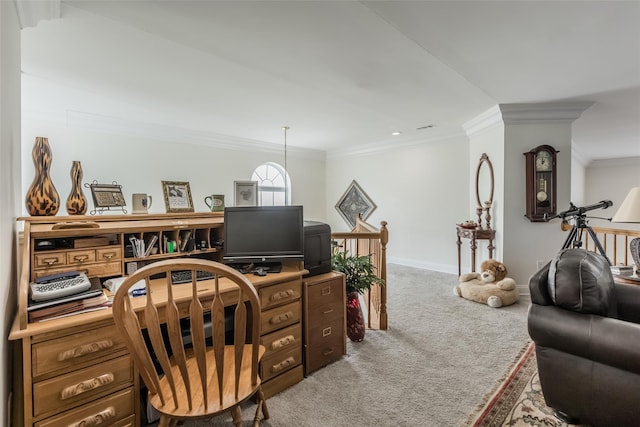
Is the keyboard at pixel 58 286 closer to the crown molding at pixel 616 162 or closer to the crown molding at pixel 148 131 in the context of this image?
the crown molding at pixel 148 131

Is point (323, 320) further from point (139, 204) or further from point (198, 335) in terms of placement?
point (139, 204)

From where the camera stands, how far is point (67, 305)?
1375mm

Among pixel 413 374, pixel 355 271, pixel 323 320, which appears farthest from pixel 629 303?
pixel 323 320

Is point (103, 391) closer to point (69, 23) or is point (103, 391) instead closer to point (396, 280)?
point (69, 23)

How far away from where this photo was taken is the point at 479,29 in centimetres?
206

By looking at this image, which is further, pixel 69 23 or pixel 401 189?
pixel 401 189

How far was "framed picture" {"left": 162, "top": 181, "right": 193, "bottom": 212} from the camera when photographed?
240 centimetres

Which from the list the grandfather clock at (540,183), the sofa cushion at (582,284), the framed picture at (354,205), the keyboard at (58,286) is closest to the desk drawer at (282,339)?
the keyboard at (58,286)

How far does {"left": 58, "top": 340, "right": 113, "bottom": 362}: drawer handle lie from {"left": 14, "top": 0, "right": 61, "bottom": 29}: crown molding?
1.77m

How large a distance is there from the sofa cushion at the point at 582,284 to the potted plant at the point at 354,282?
139cm

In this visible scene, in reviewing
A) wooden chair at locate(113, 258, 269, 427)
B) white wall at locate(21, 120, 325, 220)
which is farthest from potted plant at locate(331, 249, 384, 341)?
white wall at locate(21, 120, 325, 220)

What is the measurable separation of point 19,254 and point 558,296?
2959mm

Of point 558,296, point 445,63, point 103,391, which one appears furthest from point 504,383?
point 445,63

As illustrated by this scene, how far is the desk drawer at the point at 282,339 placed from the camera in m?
1.89
